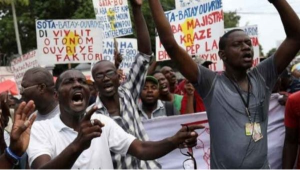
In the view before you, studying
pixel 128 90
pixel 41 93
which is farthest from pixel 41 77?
pixel 128 90

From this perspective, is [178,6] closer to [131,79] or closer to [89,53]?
[89,53]

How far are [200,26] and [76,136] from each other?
4222mm

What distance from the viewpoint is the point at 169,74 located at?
8086mm

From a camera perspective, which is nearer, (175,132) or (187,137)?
(187,137)

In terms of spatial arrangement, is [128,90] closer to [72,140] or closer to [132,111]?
[132,111]

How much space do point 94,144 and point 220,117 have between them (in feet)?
2.63

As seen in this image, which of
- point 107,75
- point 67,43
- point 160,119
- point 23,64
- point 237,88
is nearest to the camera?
point 237,88

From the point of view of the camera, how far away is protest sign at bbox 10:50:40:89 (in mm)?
10539

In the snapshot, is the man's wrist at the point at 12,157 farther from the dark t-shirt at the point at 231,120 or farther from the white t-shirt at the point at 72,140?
the dark t-shirt at the point at 231,120

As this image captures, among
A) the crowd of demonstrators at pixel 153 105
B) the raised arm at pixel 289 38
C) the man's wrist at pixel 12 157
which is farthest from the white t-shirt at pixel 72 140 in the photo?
the crowd of demonstrators at pixel 153 105

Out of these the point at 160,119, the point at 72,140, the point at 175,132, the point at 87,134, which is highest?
the point at 87,134

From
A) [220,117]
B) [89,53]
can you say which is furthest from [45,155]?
[89,53]

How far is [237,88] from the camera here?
3.72m

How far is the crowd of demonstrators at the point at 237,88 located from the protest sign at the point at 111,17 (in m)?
5.12
